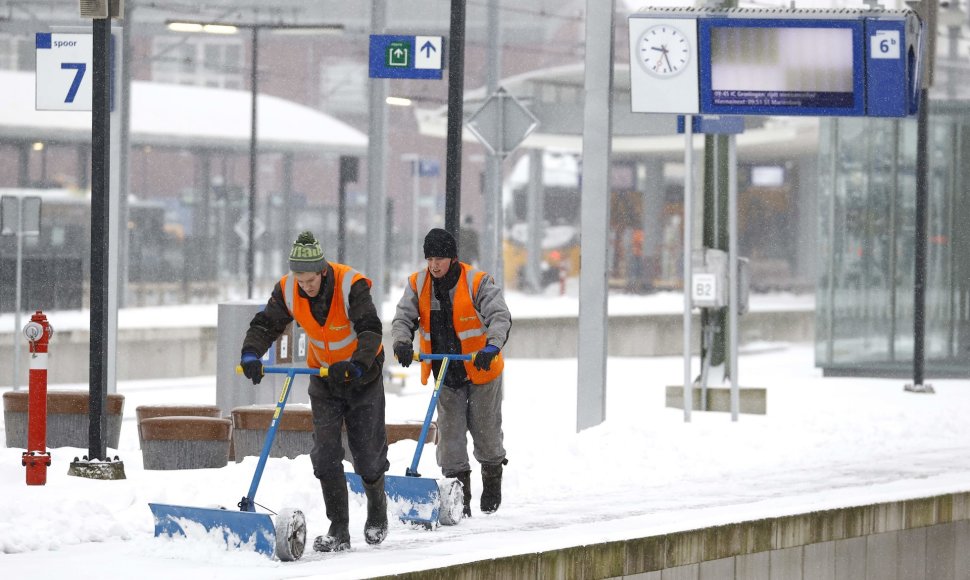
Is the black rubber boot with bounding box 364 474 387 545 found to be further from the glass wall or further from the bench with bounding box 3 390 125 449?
the glass wall

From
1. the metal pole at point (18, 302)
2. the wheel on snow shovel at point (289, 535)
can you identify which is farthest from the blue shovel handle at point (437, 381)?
the metal pole at point (18, 302)

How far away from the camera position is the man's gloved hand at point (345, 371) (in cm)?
761

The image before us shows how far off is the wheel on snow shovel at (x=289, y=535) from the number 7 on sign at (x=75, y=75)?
17.5 feet

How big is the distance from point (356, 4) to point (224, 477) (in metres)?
47.5

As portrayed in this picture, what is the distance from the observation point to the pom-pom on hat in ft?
24.7

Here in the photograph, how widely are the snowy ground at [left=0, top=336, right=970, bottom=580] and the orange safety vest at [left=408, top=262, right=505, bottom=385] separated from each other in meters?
0.81

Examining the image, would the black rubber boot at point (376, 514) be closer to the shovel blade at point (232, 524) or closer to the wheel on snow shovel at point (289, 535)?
the wheel on snow shovel at point (289, 535)

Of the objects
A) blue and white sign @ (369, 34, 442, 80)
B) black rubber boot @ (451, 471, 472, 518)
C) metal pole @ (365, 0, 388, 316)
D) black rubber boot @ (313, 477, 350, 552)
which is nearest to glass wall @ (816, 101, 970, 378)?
metal pole @ (365, 0, 388, 316)

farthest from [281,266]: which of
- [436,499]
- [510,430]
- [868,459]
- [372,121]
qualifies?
[436,499]

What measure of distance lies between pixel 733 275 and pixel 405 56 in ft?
16.7

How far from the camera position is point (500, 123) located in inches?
623

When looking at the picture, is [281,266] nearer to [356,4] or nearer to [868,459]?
[356,4]

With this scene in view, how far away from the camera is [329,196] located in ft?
254

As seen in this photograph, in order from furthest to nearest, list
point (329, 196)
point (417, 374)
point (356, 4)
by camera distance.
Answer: point (329, 196) → point (356, 4) → point (417, 374)
